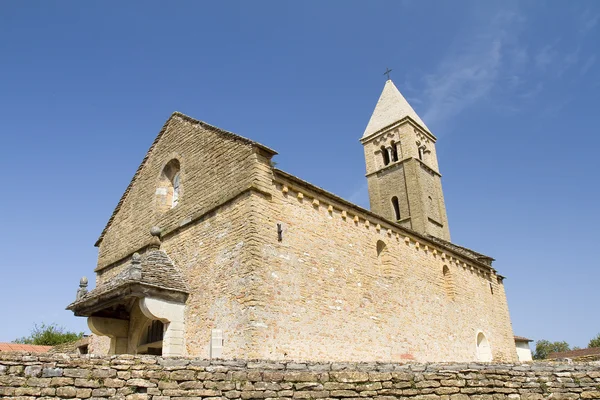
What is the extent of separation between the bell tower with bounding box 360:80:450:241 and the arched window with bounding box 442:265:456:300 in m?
10.6

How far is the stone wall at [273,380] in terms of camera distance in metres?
5.81

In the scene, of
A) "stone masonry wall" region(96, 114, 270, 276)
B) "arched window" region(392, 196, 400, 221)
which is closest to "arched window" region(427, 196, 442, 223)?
"arched window" region(392, 196, 400, 221)

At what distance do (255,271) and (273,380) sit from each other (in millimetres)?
4642

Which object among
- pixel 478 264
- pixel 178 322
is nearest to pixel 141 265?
pixel 178 322

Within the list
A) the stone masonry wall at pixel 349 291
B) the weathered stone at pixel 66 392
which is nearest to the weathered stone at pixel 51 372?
the weathered stone at pixel 66 392

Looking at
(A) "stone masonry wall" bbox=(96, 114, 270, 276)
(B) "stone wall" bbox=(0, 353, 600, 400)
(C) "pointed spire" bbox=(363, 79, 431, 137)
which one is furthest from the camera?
(C) "pointed spire" bbox=(363, 79, 431, 137)

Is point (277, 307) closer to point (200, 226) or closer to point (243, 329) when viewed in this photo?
point (243, 329)

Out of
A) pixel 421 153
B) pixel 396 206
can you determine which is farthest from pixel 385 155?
pixel 396 206

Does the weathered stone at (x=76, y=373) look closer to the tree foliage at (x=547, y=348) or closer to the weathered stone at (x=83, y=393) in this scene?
the weathered stone at (x=83, y=393)

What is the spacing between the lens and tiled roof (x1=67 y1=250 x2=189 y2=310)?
468 inches

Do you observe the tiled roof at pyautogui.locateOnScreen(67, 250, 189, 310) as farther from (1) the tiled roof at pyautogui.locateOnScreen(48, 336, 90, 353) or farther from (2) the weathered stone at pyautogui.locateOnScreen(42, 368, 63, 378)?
(2) the weathered stone at pyautogui.locateOnScreen(42, 368, 63, 378)

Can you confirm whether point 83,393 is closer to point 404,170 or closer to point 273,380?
point 273,380

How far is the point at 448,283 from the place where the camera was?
18.6m

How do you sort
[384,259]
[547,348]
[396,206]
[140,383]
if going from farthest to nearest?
[547,348], [396,206], [384,259], [140,383]
